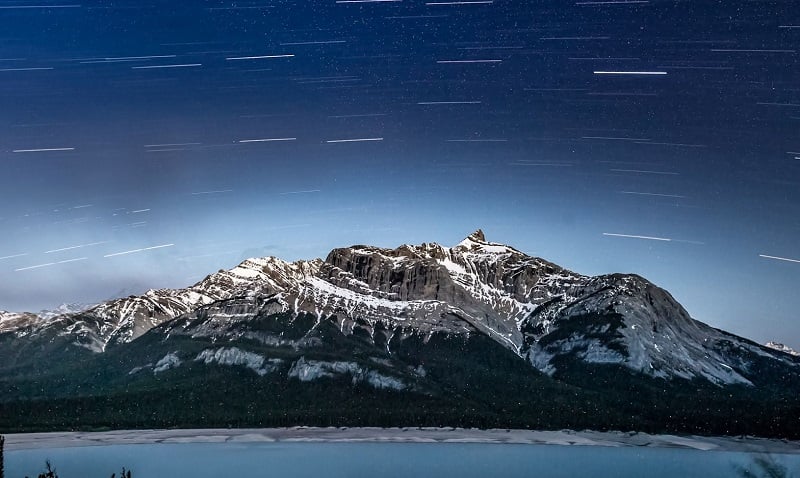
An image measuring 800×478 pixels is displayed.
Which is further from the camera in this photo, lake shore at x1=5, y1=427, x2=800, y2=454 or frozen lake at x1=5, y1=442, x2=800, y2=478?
lake shore at x1=5, y1=427, x2=800, y2=454

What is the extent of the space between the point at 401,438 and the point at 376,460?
128ft

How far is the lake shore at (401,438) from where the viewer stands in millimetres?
143625

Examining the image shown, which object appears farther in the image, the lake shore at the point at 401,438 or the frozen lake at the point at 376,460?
the lake shore at the point at 401,438

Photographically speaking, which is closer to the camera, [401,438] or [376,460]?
[376,460]

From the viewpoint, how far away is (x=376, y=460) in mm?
114438

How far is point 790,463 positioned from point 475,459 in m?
49.2

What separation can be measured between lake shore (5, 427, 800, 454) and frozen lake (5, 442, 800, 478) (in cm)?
770

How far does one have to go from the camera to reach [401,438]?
501ft

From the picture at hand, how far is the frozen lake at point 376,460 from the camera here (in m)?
99.1

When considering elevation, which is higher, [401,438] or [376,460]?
[401,438]

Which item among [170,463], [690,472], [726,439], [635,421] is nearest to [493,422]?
[635,421]

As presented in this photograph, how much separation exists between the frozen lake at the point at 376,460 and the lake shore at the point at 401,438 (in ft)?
25.3

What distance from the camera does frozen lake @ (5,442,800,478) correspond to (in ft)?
325

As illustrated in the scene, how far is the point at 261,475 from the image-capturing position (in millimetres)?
98000
